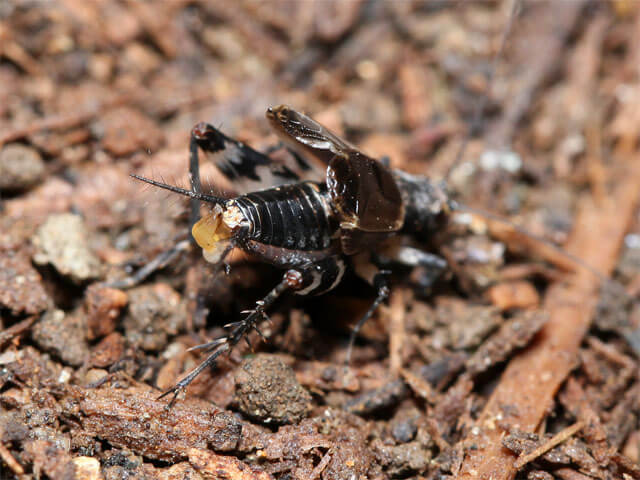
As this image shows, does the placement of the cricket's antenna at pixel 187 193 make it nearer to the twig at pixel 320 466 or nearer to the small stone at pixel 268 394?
the small stone at pixel 268 394

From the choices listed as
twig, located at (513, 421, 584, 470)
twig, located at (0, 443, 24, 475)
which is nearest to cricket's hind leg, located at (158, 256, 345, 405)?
twig, located at (0, 443, 24, 475)

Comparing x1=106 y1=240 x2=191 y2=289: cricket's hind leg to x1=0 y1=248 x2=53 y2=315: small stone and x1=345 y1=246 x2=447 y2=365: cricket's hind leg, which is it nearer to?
x1=0 y1=248 x2=53 y2=315: small stone

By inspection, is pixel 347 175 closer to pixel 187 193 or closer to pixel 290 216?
pixel 290 216

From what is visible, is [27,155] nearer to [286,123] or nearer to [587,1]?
[286,123]

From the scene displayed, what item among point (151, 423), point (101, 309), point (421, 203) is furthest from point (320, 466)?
point (421, 203)

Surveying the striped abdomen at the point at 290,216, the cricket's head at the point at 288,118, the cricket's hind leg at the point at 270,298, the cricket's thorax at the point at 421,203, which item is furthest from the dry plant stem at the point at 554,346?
the cricket's head at the point at 288,118

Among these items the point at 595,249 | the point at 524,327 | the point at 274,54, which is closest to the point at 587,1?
the point at 595,249
